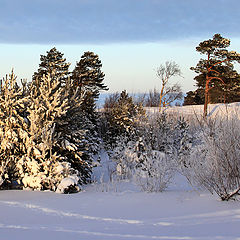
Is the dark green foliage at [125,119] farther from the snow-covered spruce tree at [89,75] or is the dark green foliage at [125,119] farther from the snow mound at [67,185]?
the snow mound at [67,185]

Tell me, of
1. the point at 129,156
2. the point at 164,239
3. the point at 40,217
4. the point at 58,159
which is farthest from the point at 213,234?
the point at 129,156

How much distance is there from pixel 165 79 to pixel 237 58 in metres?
10.2

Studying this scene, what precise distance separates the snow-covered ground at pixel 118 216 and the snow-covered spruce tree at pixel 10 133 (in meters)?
1.59

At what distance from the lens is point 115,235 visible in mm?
4637

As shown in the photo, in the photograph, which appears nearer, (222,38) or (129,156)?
(129,156)

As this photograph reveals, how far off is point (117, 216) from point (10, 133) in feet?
18.0

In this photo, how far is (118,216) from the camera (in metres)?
6.00

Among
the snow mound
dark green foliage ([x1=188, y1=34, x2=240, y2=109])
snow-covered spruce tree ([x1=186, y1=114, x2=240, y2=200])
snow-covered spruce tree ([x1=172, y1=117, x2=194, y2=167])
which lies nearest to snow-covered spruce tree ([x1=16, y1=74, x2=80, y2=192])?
the snow mound

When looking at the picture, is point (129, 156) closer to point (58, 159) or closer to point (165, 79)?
point (58, 159)

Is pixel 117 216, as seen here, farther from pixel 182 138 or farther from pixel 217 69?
pixel 217 69

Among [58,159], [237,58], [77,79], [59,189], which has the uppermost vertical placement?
[237,58]

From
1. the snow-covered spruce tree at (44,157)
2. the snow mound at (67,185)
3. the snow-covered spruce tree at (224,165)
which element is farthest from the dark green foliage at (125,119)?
the snow-covered spruce tree at (224,165)

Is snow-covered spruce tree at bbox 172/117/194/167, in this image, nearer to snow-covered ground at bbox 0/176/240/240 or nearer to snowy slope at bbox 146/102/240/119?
snowy slope at bbox 146/102/240/119

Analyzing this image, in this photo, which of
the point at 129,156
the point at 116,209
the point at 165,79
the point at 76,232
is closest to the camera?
the point at 76,232
